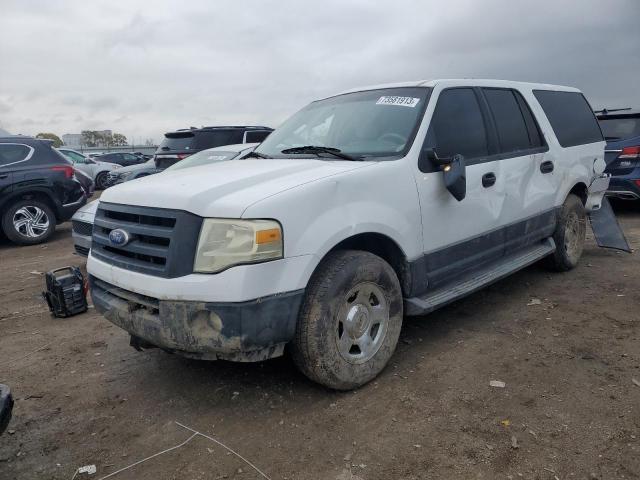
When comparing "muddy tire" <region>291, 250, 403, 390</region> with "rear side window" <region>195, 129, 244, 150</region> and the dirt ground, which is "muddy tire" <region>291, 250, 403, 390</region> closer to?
the dirt ground

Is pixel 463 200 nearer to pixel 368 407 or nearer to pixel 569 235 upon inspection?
pixel 368 407

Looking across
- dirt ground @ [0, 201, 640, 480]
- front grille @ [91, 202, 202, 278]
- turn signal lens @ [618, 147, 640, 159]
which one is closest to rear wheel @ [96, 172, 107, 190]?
dirt ground @ [0, 201, 640, 480]

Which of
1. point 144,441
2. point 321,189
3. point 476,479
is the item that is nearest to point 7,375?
point 144,441

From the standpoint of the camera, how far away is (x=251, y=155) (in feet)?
13.5

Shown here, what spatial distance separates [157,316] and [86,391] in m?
1.03

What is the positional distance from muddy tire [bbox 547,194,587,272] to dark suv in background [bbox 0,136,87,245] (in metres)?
7.75

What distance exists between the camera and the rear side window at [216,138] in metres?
9.69

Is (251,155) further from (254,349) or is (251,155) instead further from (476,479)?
(476,479)

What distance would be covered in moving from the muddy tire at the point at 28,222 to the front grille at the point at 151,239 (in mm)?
6324

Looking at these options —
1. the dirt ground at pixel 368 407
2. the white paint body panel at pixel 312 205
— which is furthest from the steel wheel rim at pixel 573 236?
the white paint body panel at pixel 312 205

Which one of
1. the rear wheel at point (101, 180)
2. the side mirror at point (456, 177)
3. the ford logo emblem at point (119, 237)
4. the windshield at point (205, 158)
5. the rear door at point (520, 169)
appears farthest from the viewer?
the rear wheel at point (101, 180)

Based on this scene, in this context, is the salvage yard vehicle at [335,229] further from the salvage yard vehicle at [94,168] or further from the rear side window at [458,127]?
the salvage yard vehicle at [94,168]

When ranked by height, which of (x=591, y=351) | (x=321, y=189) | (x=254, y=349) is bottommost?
(x=591, y=351)

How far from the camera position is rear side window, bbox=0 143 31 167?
8.36m
